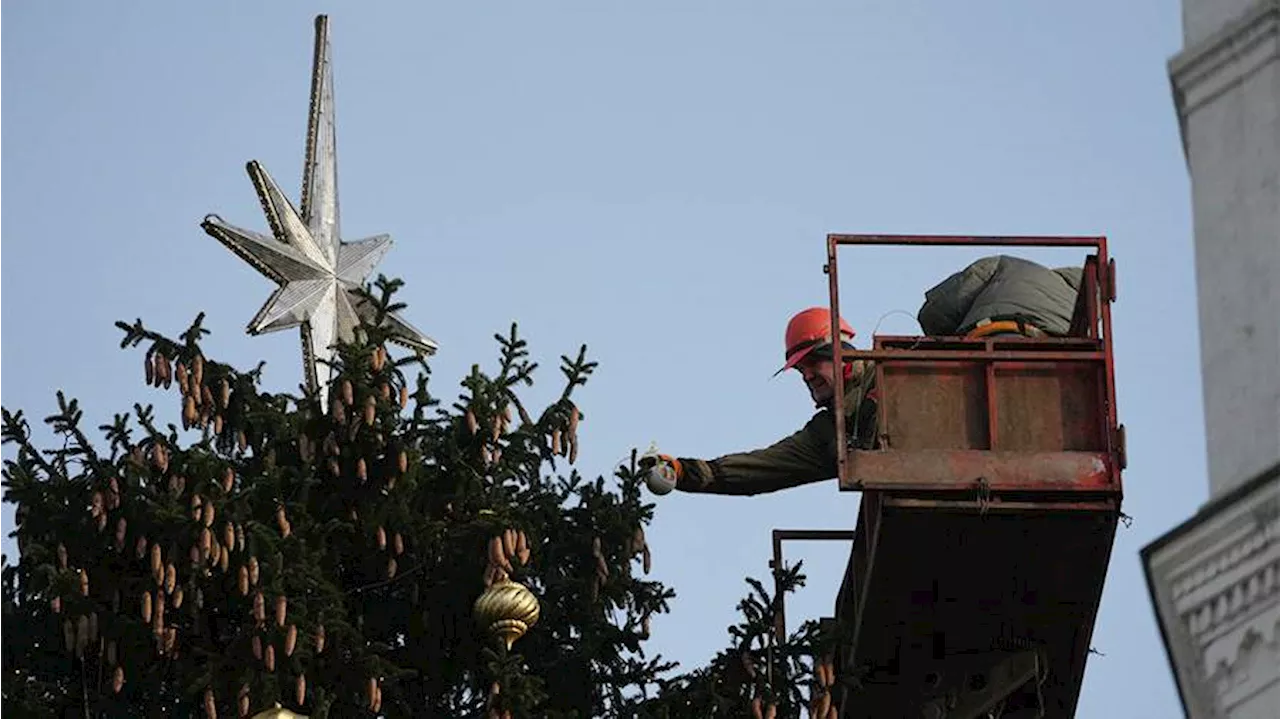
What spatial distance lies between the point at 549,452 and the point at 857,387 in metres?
2.28

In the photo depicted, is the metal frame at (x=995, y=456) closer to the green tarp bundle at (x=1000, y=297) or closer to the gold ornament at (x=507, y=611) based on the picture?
the green tarp bundle at (x=1000, y=297)

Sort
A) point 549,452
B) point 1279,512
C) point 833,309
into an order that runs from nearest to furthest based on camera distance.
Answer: point 1279,512, point 833,309, point 549,452

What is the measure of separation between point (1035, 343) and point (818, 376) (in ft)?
6.45

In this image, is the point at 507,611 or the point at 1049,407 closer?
the point at 507,611

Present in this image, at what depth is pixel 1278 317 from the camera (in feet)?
49.5

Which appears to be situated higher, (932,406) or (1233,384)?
(932,406)

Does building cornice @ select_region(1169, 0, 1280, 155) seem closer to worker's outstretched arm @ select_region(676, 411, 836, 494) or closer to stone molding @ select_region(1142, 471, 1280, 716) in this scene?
stone molding @ select_region(1142, 471, 1280, 716)

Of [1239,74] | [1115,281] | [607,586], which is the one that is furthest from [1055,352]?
[1239,74]

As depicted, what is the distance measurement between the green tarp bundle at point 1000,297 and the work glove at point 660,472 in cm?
185

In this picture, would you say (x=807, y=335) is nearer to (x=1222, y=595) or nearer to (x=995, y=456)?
(x=995, y=456)

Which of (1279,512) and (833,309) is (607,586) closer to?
(833,309)

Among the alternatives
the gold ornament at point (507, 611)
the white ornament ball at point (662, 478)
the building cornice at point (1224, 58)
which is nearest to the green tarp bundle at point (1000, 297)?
the white ornament ball at point (662, 478)

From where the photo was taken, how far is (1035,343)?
2425 centimetres

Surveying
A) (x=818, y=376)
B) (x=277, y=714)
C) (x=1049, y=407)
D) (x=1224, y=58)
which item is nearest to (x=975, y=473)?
(x=1049, y=407)
